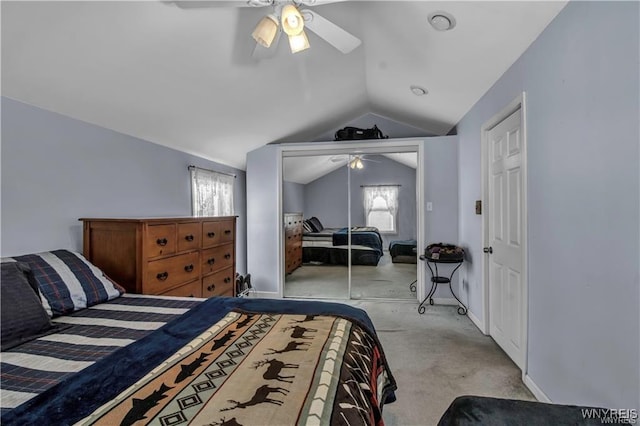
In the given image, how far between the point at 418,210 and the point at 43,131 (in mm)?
3930

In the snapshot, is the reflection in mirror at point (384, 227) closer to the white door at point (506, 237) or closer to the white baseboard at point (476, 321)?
the white baseboard at point (476, 321)

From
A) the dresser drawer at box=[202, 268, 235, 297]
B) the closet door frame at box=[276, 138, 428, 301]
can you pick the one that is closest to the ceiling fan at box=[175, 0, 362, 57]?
the dresser drawer at box=[202, 268, 235, 297]

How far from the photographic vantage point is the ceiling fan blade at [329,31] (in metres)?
1.77

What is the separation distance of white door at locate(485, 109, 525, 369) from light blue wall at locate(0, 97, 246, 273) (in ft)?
10.8

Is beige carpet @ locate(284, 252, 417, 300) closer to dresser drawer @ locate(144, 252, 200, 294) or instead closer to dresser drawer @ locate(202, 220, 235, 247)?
dresser drawer @ locate(202, 220, 235, 247)

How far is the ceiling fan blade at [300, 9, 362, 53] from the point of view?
177 centimetres

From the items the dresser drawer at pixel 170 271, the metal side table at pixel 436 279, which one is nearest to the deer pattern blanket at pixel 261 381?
the dresser drawer at pixel 170 271

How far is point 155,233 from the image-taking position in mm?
2211

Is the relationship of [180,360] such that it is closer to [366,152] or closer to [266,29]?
[266,29]

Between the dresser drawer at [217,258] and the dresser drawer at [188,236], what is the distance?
16 centimetres

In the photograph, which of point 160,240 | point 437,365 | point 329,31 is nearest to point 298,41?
point 329,31

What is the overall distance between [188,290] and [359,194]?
275 cm

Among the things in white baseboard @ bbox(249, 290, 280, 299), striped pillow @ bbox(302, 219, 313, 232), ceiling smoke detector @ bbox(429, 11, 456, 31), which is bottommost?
white baseboard @ bbox(249, 290, 280, 299)

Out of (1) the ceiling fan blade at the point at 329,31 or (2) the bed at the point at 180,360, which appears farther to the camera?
(1) the ceiling fan blade at the point at 329,31
